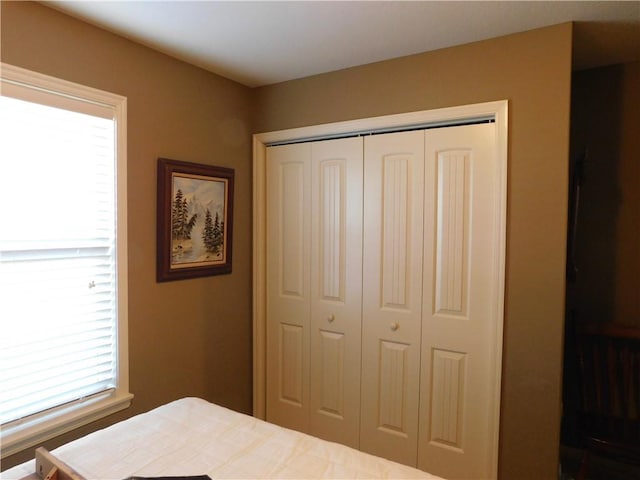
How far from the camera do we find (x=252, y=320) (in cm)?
290

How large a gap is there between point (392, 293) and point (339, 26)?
1.43 metres

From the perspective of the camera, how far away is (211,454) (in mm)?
1461

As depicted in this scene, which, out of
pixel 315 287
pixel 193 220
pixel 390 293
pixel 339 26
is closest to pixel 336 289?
pixel 315 287

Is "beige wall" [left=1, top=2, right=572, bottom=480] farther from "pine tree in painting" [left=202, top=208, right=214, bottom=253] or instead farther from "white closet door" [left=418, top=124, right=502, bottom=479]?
"pine tree in painting" [left=202, top=208, right=214, bottom=253]

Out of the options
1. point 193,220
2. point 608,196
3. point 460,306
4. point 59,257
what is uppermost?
point 608,196

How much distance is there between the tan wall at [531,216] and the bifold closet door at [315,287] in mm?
796

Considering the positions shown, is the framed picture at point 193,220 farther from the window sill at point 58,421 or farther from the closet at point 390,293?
the window sill at point 58,421

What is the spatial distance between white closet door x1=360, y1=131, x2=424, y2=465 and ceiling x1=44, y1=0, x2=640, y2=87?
0.53 m

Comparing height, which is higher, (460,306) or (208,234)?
(208,234)

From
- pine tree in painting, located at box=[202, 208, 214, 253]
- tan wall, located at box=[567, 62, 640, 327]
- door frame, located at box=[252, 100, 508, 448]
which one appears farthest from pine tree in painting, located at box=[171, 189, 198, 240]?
tan wall, located at box=[567, 62, 640, 327]

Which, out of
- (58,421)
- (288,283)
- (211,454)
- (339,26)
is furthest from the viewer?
(288,283)

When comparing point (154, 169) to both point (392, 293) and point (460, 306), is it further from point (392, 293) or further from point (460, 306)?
point (460, 306)

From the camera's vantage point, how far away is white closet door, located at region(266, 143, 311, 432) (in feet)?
8.91

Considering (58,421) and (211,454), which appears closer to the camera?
(211,454)
